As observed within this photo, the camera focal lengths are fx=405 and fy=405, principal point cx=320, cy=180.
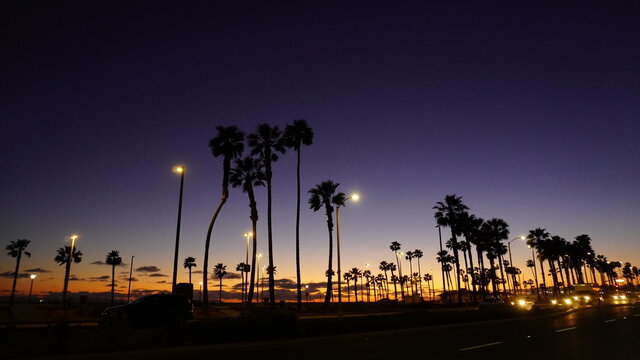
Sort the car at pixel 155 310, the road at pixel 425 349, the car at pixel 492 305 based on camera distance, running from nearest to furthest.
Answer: the road at pixel 425 349, the car at pixel 155 310, the car at pixel 492 305

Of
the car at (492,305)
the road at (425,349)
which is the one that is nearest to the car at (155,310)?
the road at (425,349)

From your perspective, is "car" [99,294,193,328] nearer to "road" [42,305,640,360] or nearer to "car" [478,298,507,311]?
"road" [42,305,640,360]

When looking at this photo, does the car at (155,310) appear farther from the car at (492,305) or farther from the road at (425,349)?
the car at (492,305)

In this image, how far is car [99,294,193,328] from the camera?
1934 centimetres

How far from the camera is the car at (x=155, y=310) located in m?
19.3

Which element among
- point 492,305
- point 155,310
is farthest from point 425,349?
point 492,305

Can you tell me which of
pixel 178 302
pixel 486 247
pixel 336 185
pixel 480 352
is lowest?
pixel 480 352

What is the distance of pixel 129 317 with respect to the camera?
19234 millimetres

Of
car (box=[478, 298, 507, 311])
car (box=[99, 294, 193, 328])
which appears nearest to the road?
car (box=[99, 294, 193, 328])

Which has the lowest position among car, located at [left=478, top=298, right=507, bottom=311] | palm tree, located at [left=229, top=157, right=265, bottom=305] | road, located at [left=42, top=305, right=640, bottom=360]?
road, located at [left=42, top=305, right=640, bottom=360]

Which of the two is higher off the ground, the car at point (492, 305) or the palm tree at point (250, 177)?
the palm tree at point (250, 177)

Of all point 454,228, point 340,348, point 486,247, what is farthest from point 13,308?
point 486,247

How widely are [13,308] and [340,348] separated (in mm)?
30183

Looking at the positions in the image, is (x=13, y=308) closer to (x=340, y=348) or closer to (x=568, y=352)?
(x=340, y=348)
